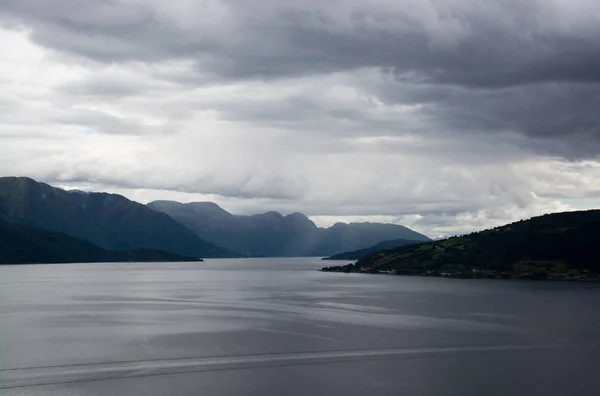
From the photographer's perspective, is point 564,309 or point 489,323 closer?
point 489,323

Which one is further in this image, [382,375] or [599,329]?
[599,329]

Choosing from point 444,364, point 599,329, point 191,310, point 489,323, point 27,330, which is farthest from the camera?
point 191,310

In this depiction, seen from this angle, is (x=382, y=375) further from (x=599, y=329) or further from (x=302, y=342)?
(x=599, y=329)

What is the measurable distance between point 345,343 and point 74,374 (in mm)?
42363

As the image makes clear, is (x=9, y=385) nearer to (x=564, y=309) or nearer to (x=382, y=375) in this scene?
(x=382, y=375)

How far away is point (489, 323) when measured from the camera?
13300 centimetres

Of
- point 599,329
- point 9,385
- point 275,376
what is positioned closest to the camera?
point 9,385

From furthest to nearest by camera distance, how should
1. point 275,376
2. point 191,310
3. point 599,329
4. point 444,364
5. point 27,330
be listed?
point 191,310, point 599,329, point 27,330, point 444,364, point 275,376

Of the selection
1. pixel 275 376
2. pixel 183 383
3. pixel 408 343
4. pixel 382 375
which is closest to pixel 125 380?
pixel 183 383

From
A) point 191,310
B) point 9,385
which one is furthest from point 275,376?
point 191,310

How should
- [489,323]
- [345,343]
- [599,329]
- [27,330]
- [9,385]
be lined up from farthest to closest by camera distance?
[489,323] < [599,329] < [27,330] < [345,343] < [9,385]

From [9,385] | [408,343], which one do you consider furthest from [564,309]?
[9,385]

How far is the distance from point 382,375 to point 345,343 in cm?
2292

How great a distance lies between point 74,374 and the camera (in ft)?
259
